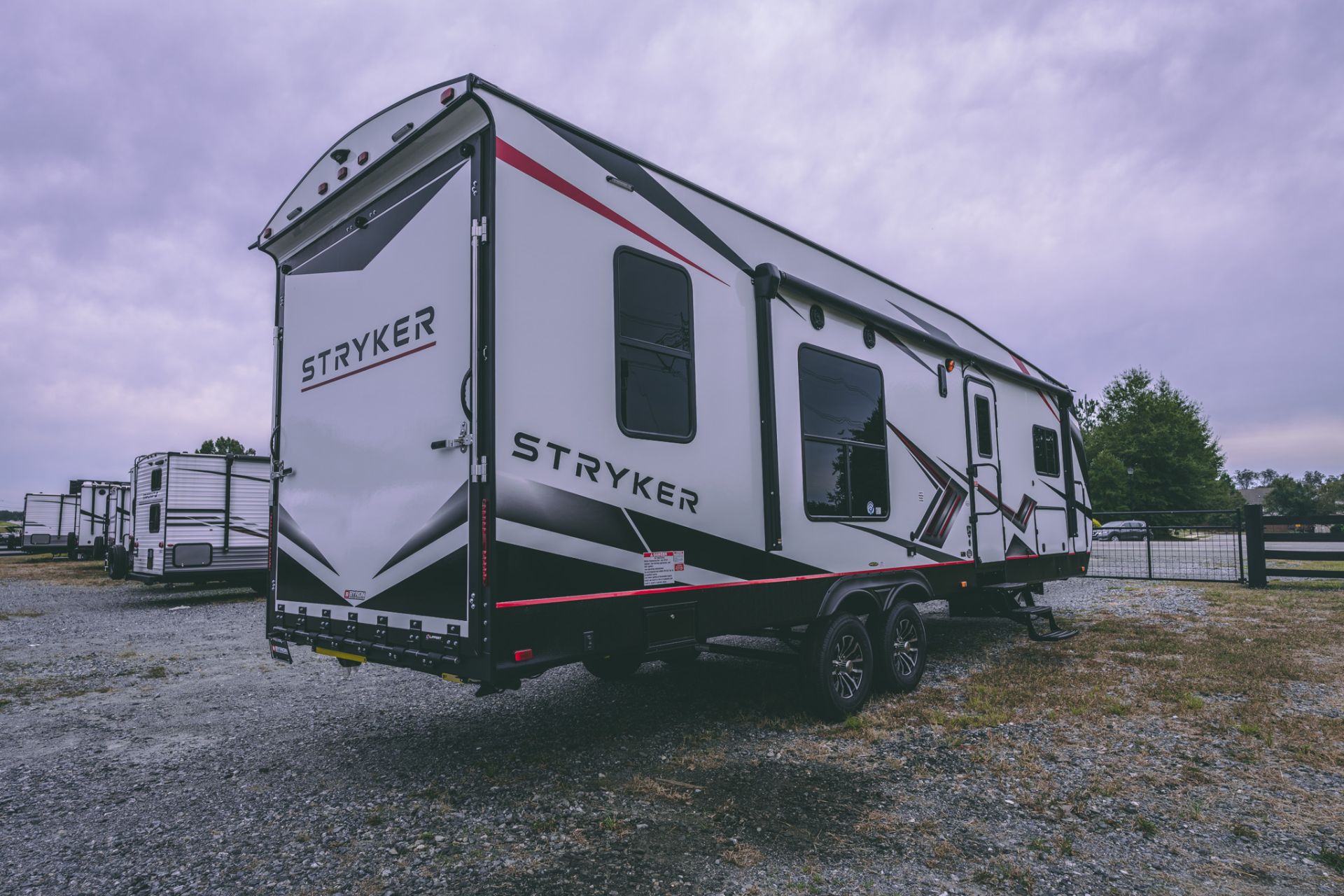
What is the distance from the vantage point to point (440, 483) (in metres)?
3.60

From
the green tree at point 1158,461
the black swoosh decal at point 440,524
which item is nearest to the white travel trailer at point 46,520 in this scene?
the black swoosh decal at point 440,524

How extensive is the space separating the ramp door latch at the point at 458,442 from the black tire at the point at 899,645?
3.53 meters

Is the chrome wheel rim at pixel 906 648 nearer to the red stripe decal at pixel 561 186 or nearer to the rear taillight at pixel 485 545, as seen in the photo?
the red stripe decal at pixel 561 186

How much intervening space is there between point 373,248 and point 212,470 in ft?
34.1

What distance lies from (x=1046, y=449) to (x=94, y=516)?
26404 millimetres

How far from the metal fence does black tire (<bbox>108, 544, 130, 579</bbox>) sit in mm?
19561

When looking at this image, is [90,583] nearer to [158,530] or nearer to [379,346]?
[158,530]

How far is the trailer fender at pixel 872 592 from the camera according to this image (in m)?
5.14

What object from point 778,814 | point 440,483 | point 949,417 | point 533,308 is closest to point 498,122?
point 533,308

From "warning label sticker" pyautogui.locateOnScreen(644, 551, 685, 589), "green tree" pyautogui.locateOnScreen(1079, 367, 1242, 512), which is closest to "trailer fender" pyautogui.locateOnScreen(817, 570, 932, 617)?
"warning label sticker" pyautogui.locateOnScreen(644, 551, 685, 589)

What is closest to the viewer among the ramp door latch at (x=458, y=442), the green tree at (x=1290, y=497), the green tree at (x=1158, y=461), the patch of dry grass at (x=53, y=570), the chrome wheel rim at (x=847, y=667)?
the ramp door latch at (x=458, y=442)

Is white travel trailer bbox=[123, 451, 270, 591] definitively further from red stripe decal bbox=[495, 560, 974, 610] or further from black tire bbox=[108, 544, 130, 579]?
red stripe decal bbox=[495, 560, 974, 610]

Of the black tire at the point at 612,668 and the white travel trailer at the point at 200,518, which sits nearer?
the black tire at the point at 612,668

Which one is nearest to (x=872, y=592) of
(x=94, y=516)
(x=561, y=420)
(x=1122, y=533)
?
(x=561, y=420)
